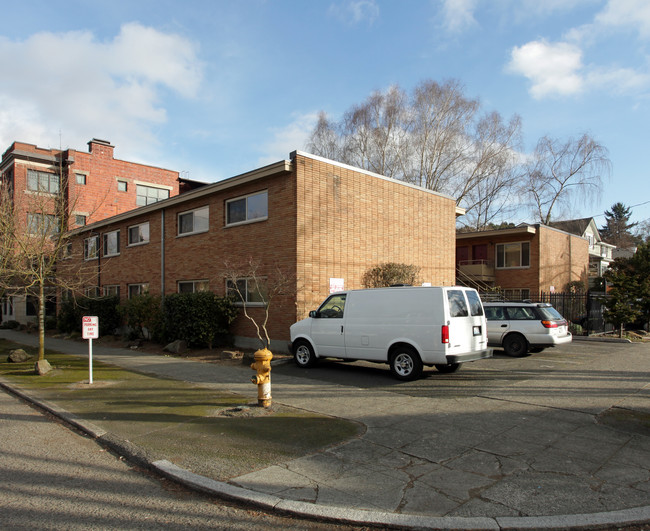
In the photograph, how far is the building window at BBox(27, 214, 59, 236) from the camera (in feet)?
42.7

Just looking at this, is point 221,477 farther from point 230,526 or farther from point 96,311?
point 96,311

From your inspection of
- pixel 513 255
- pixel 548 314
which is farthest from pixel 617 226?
pixel 548 314

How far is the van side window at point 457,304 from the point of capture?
929 centimetres

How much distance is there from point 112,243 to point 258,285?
41.4 ft

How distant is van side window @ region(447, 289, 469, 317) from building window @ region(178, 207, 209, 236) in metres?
10.3

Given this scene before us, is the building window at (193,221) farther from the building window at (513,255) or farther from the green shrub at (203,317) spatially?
the building window at (513,255)

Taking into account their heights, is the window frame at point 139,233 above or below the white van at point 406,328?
above

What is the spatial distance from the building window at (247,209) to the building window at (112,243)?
9.80 m

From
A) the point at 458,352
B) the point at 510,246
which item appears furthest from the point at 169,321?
the point at 510,246

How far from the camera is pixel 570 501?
13.5 ft

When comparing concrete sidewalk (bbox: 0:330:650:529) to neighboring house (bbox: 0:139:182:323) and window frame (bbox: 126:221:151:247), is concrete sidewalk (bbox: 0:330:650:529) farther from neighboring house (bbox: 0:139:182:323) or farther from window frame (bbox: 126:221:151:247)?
neighboring house (bbox: 0:139:182:323)

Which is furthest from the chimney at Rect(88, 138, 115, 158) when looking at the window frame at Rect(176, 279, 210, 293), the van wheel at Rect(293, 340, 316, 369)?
the van wheel at Rect(293, 340, 316, 369)

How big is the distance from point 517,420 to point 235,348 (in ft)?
33.3

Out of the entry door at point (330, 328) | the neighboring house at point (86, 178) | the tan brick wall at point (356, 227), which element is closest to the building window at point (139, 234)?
the tan brick wall at point (356, 227)
